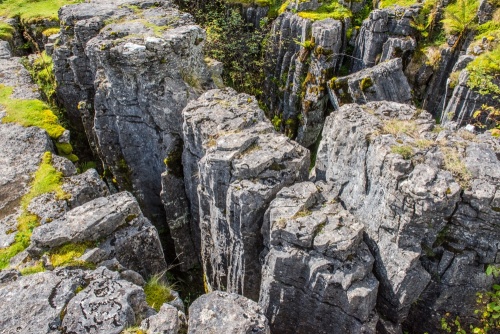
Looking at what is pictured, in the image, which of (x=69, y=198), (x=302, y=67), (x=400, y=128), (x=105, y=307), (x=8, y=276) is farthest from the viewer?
(x=302, y=67)

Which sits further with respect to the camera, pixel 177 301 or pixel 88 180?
pixel 88 180

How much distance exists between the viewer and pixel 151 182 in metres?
17.7

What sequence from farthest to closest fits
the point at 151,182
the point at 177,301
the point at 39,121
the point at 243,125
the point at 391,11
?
1. the point at 391,11
2. the point at 151,182
3. the point at 39,121
4. the point at 243,125
5. the point at 177,301

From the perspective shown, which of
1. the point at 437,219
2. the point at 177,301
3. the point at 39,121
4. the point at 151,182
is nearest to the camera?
the point at 437,219

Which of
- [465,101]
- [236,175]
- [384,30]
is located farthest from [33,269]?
[384,30]

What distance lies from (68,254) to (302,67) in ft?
68.3

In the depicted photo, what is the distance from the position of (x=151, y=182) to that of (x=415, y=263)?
41.7 ft

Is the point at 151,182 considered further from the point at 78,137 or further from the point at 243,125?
the point at 78,137

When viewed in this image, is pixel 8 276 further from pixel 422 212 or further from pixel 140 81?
pixel 422 212

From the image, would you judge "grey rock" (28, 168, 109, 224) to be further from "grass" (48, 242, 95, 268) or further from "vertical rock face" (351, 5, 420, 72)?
"vertical rock face" (351, 5, 420, 72)

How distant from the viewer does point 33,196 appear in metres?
12.5

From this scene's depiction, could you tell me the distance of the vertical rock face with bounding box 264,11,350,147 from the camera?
24.6m

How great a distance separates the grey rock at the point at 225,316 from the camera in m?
7.40

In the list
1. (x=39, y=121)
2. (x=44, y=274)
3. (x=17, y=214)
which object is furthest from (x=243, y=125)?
(x=39, y=121)
